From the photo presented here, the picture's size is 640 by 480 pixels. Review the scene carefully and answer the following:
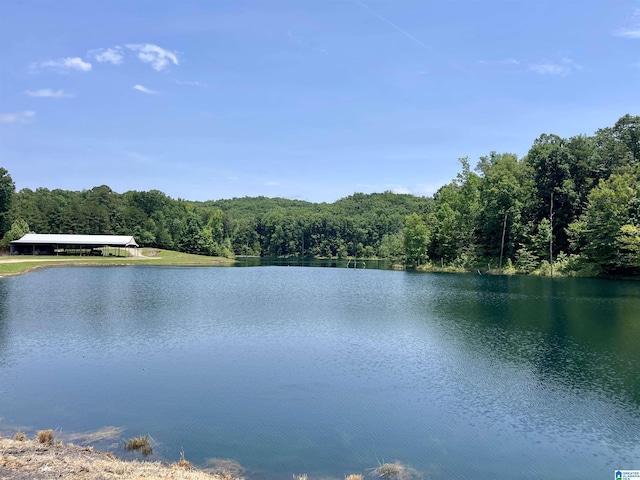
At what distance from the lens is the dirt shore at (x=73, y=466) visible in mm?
8578

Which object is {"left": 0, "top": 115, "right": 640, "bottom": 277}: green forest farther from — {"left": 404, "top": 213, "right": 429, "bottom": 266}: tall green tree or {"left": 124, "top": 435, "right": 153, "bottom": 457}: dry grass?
{"left": 124, "top": 435, "right": 153, "bottom": 457}: dry grass

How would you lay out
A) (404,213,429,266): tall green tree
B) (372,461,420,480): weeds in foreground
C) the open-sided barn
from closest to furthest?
(372,461,420,480): weeds in foreground < (404,213,429,266): tall green tree < the open-sided barn

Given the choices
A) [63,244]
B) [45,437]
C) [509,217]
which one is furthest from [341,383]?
[63,244]

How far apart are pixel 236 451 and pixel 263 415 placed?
2365 mm

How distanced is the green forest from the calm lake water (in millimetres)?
30313

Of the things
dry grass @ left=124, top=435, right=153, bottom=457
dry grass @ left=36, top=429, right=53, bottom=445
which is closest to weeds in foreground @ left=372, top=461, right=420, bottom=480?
dry grass @ left=124, top=435, right=153, bottom=457

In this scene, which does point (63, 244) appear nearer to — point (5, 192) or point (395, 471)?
point (5, 192)

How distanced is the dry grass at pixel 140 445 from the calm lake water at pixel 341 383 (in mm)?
256

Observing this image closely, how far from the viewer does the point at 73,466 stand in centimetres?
902

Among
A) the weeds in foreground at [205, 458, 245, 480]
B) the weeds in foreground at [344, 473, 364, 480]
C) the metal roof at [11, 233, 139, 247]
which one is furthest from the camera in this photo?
the metal roof at [11, 233, 139, 247]

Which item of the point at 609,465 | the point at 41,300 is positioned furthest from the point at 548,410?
the point at 41,300

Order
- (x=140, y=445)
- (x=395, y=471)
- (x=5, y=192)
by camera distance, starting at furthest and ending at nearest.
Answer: (x=5, y=192)
(x=140, y=445)
(x=395, y=471)

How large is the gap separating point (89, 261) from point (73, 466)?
7880 cm

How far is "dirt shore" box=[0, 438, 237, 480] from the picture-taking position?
858 cm
